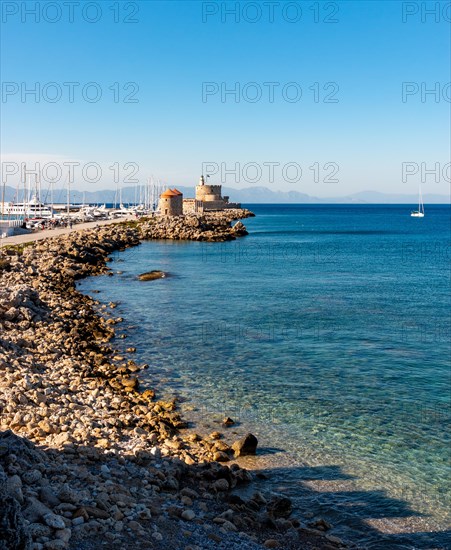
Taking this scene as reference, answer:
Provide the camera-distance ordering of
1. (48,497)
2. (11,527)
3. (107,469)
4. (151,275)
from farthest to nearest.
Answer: (151,275), (107,469), (48,497), (11,527)

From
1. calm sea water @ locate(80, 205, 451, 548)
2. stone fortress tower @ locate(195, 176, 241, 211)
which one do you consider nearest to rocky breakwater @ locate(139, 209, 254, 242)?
calm sea water @ locate(80, 205, 451, 548)

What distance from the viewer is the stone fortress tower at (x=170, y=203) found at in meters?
116

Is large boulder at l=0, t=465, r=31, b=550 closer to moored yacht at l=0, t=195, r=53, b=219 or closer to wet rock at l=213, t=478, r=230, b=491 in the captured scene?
wet rock at l=213, t=478, r=230, b=491

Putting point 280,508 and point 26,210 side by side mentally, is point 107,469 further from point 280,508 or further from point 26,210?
point 26,210

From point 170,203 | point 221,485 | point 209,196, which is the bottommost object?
point 221,485

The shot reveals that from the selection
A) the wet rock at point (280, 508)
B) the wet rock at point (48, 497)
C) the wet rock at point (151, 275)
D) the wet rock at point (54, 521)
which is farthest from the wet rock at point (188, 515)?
the wet rock at point (151, 275)

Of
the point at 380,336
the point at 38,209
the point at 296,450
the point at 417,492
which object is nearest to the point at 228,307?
the point at 380,336

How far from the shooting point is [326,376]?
1959 centimetres

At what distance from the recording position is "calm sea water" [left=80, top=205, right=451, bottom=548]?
12.0 meters

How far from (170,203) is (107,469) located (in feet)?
352

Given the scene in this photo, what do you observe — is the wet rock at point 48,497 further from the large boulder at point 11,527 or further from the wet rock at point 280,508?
the wet rock at point 280,508

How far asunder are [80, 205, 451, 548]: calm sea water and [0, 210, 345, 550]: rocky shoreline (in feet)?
3.95

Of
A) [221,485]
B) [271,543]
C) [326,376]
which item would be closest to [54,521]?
[271,543]

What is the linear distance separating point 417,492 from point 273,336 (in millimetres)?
13529
